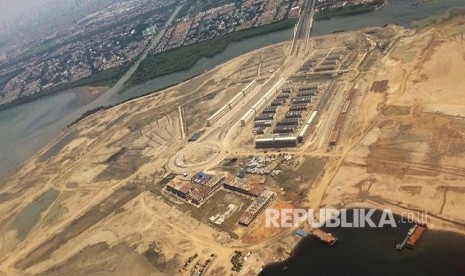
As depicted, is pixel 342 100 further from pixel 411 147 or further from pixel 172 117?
pixel 172 117

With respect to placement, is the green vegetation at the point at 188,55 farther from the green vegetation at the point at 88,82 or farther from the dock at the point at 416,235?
the dock at the point at 416,235

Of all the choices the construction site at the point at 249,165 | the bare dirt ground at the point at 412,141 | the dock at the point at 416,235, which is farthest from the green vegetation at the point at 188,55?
the dock at the point at 416,235

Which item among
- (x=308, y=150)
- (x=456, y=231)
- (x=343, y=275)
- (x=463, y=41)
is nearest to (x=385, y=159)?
(x=308, y=150)

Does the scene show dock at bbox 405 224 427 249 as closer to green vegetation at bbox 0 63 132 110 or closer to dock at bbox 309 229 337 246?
dock at bbox 309 229 337 246

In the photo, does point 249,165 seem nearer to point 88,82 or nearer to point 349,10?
point 349,10

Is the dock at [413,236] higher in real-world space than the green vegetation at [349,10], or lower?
higher

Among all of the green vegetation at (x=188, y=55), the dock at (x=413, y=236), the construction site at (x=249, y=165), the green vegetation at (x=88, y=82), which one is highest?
the dock at (x=413, y=236)
